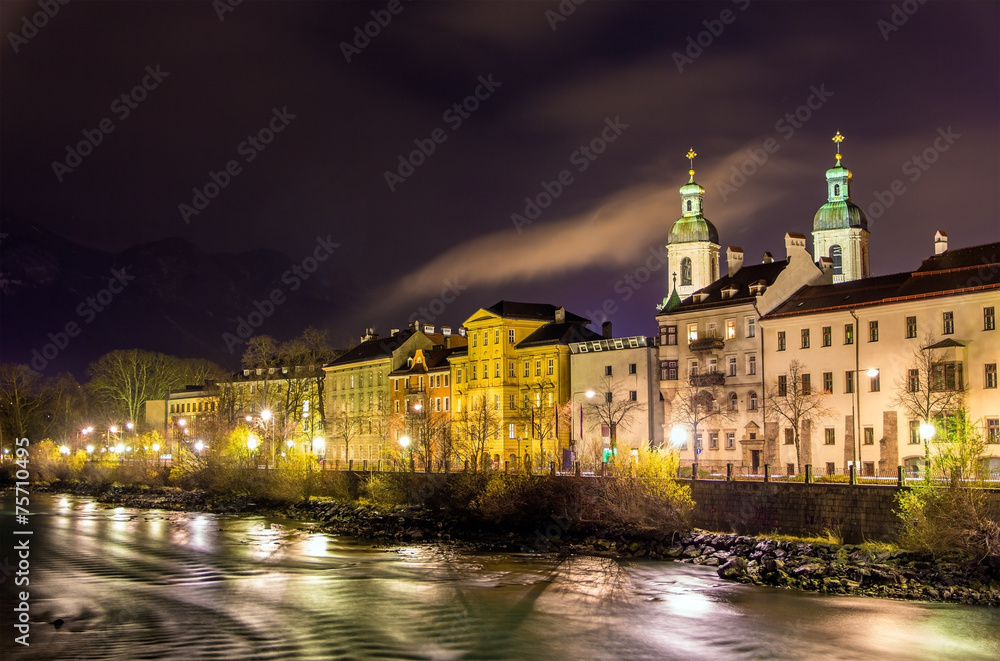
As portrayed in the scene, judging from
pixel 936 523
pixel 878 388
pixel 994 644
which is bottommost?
pixel 994 644

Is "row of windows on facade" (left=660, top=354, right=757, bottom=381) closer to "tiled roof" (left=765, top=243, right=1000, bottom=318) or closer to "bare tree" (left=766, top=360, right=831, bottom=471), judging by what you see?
"bare tree" (left=766, top=360, right=831, bottom=471)

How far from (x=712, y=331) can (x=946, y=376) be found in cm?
1959

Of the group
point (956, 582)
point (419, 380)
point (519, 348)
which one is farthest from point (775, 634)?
point (419, 380)

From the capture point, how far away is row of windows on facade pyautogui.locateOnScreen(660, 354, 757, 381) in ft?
234

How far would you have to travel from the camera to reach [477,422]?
89625mm

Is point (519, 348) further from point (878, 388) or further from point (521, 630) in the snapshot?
point (521, 630)

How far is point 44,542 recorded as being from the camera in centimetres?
5594

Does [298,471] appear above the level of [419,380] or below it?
below

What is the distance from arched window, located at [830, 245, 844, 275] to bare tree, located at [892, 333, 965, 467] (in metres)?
46.1

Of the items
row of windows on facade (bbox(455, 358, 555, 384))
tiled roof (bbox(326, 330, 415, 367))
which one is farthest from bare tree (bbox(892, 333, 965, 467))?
tiled roof (bbox(326, 330, 415, 367))

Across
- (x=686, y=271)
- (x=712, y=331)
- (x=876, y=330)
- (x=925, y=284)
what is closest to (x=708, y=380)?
(x=712, y=331)

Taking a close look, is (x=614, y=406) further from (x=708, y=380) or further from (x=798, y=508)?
(x=798, y=508)

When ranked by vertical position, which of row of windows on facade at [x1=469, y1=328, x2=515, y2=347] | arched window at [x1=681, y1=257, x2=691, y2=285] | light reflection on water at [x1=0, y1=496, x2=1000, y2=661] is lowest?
light reflection on water at [x1=0, y1=496, x2=1000, y2=661]

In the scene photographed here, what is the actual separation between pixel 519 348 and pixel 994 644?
63800 millimetres
